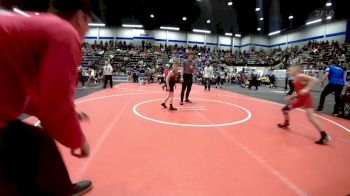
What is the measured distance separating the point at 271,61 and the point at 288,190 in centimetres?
3188

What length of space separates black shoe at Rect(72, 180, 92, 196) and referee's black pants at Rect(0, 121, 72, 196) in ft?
4.74

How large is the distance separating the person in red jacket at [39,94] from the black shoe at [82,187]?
4.68ft

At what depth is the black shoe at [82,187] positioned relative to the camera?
251 centimetres

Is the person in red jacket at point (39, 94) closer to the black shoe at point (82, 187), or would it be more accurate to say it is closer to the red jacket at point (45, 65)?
the red jacket at point (45, 65)

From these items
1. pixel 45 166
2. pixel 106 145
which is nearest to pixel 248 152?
pixel 106 145

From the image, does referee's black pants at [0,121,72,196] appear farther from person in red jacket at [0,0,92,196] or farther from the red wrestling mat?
the red wrestling mat

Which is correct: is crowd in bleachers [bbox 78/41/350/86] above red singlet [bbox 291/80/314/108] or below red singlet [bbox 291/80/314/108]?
above

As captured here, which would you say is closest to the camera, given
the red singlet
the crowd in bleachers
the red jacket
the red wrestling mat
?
the red jacket

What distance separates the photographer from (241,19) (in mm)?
33688

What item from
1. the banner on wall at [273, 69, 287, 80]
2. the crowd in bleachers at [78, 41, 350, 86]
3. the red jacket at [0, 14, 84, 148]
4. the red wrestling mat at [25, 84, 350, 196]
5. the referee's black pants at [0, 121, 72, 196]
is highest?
the crowd in bleachers at [78, 41, 350, 86]

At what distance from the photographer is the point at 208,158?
3605mm

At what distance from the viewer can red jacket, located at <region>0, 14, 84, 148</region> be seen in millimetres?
1004

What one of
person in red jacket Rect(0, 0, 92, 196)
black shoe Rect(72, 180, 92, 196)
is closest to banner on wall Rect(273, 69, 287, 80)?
black shoe Rect(72, 180, 92, 196)

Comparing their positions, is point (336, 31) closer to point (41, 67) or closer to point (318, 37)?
point (318, 37)
